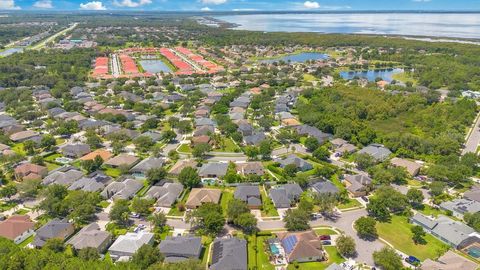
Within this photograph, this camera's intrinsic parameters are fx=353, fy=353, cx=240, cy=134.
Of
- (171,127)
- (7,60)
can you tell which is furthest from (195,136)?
(7,60)

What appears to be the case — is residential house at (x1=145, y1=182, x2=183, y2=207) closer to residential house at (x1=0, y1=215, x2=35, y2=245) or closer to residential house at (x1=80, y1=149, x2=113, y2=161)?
residential house at (x1=0, y1=215, x2=35, y2=245)

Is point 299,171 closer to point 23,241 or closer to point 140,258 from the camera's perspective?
point 140,258

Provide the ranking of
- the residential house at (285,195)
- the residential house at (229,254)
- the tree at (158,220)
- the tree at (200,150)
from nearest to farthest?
1. the residential house at (229,254)
2. the tree at (158,220)
3. the residential house at (285,195)
4. the tree at (200,150)

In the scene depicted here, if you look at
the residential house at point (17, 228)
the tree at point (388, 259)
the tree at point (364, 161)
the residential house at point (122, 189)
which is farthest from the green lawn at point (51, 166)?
the tree at point (388, 259)

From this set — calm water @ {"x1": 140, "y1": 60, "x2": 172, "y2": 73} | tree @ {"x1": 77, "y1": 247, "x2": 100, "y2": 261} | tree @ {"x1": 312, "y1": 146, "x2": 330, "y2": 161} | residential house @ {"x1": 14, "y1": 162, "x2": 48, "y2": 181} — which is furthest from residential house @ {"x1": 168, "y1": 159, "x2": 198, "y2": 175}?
calm water @ {"x1": 140, "y1": 60, "x2": 172, "y2": 73}

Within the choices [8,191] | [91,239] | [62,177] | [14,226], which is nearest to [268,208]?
[91,239]

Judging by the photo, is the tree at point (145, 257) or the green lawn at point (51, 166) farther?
the green lawn at point (51, 166)

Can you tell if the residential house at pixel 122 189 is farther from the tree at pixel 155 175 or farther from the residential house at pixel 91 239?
the residential house at pixel 91 239
